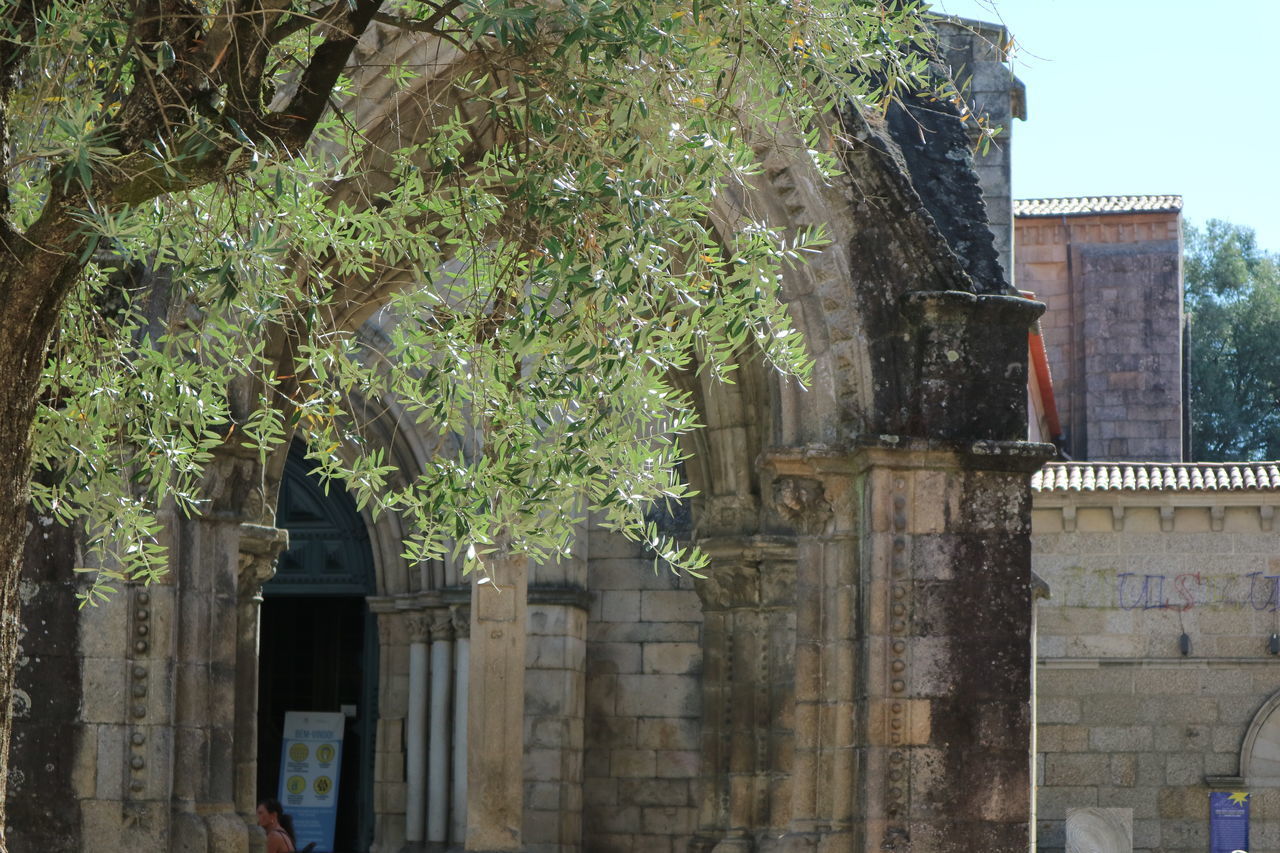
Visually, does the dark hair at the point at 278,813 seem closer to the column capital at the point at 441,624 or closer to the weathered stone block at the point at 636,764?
A: the column capital at the point at 441,624

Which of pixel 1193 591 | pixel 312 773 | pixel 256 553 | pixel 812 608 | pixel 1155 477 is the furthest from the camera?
pixel 1155 477

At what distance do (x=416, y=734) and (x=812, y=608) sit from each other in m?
6.10

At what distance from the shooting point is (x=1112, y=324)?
32.1m

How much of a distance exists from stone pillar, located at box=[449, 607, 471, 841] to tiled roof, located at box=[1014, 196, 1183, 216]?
18.8m

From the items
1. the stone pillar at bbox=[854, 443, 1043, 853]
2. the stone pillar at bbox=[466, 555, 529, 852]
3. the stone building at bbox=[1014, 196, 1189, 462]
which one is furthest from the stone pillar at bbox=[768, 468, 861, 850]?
the stone building at bbox=[1014, 196, 1189, 462]

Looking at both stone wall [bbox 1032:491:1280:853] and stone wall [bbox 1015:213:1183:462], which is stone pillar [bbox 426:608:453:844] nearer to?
stone wall [bbox 1032:491:1280:853]

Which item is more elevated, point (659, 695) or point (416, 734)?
point (659, 695)

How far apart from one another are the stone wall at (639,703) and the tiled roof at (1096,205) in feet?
58.9

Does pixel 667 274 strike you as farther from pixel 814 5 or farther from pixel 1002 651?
pixel 1002 651

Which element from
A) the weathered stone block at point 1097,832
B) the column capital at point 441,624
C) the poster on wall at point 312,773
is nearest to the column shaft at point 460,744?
the column capital at point 441,624

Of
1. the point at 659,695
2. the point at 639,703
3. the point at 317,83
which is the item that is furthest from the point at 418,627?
the point at 317,83

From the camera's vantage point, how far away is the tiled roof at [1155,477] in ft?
66.4

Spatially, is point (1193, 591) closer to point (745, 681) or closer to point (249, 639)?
point (745, 681)

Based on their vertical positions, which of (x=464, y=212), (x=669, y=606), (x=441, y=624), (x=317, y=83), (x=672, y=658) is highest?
(x=317, y=83)
